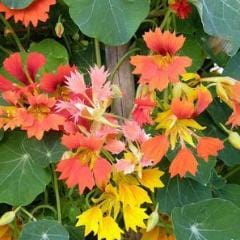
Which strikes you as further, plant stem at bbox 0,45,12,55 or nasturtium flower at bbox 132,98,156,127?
plant stem at bbox 0,45,12,55

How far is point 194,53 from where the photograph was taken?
4.54 ft

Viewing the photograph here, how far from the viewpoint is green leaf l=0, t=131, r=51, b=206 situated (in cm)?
129

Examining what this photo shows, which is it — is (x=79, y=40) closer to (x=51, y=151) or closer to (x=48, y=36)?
(x=48, y=36)

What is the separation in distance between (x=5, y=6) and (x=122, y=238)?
515 mm

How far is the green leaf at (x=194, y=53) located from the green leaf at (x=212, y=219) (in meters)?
0.27

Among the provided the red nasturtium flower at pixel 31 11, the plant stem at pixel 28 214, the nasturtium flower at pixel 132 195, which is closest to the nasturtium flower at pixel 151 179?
the nasturtium flower at pixel 132 195

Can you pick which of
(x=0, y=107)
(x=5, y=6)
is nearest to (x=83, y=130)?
(x=0, y=107)

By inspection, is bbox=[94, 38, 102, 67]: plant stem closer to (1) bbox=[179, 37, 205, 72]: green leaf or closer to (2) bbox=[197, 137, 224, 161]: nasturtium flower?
(1) bbox=[179, 37, 205, 72]: green leaf

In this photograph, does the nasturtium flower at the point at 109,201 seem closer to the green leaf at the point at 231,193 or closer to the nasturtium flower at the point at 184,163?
the nasturtium flower at the point at 184,163

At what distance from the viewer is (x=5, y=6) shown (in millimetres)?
1254

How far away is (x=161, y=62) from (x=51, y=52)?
0.83 ft

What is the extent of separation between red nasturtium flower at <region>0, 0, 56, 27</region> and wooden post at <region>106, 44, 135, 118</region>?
17 cm

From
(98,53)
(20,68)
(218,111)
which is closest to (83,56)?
(98,53)

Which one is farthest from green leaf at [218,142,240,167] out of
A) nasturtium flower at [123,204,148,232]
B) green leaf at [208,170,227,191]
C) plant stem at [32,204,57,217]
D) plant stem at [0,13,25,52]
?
plant stem at [0,13,25,52]
